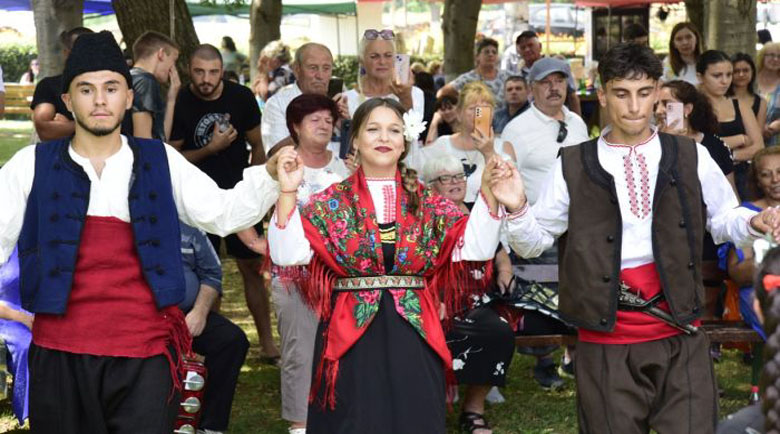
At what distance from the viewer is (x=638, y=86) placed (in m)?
4.93

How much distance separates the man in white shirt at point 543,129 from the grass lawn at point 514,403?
3.94 feet

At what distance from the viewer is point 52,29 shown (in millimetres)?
10117

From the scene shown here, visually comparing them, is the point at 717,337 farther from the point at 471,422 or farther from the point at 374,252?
the point at 374,252

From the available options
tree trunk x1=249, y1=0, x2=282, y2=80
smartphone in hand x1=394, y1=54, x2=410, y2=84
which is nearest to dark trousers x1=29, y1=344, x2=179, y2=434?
smartphone in hand x1=394, y1=54, x2=410, y2=84

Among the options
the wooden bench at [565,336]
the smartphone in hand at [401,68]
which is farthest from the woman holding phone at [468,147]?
the wooden bench at [565,336]

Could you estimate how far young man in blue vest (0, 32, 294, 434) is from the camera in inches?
178

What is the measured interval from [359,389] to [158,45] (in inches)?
137

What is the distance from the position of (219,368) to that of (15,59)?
31.8m

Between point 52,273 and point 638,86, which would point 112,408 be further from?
point 638,86

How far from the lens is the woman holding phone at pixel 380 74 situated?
26.9ft

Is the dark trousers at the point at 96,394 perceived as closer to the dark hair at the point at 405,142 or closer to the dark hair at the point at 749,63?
the dark hair at the point at 405,142

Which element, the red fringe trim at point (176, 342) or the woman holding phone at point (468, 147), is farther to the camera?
the woman holding phone at point (468, 147)

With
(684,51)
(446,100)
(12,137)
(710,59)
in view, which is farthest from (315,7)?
(710,59)

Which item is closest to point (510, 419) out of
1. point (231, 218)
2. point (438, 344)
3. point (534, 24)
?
point (438, 344)
